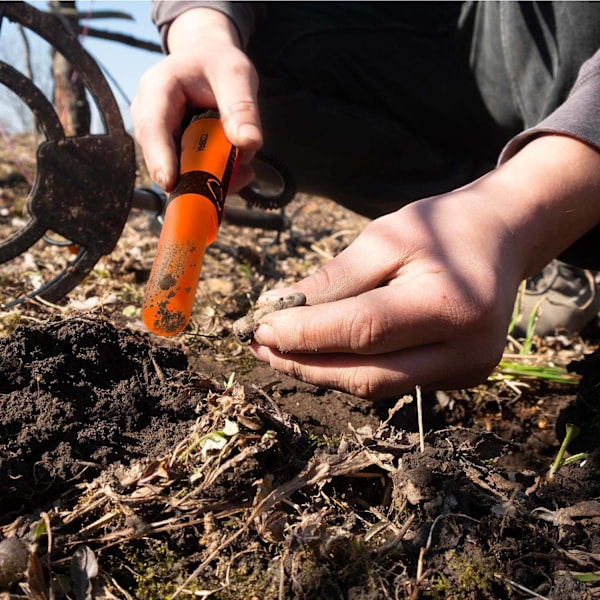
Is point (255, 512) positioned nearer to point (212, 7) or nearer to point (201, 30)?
point (201, 30)

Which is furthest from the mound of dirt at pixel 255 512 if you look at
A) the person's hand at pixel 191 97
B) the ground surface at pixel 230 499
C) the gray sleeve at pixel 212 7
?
the gray sleeve at pixel 212 7

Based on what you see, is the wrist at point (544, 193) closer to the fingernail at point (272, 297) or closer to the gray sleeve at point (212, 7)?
the fingernail at point (272, 297)

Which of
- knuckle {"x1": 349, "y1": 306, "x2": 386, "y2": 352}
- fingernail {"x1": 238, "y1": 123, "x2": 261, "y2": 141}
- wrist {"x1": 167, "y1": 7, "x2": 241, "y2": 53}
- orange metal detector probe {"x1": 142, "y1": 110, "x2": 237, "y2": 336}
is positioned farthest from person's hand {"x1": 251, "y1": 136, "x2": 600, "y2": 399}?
wrist {"x1": 167, "y1": 7, "x2": 241, "y2": 53}

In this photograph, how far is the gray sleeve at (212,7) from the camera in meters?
2.29

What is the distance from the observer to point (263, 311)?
136 centimetres

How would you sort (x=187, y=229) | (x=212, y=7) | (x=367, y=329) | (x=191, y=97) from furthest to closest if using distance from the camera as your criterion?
1. (x=212, y=7)
2. (x=191, y=97)
3. (x=187, y=229)
4. (x=367, y=329)

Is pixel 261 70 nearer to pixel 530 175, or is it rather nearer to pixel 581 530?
pixel 530 175

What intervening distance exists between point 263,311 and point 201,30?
3.97 ft

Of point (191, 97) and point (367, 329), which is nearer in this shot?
point (367, 329)

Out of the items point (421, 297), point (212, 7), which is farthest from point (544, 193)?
point (212, 7)

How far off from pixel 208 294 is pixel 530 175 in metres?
1.41

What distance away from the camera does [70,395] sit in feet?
4.15

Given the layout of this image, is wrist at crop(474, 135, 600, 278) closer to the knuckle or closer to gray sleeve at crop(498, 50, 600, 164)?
gray sleeve at crop(498, 50, 600, 164)

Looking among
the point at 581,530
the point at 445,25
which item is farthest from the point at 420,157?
the point at 581,530
